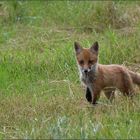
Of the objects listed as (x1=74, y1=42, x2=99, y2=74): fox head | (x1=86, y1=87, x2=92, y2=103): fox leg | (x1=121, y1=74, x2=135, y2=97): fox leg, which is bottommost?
(x1=86, y1=87, x2=92, y2=103): fox leg

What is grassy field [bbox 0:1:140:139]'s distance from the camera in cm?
744

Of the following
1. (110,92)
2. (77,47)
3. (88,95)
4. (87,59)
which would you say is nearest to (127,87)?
(110,92)

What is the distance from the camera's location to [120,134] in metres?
6.92

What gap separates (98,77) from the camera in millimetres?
8773

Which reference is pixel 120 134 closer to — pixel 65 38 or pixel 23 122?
pixel 23 122

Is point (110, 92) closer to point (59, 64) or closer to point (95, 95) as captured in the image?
point (95, 95)

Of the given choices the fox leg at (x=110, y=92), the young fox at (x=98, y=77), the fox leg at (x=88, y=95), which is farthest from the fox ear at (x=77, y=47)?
the fox leg at (x=110, y=92)

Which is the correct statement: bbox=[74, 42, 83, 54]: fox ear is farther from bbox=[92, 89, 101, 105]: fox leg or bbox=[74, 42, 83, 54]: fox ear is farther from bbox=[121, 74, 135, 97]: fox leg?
bbox=[121, 74, 135, 97]: fox leg

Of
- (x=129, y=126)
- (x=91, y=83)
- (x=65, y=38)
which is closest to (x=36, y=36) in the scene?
(x=65, y=38)

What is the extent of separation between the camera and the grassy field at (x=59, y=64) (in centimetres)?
744

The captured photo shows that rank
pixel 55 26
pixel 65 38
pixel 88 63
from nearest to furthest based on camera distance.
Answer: pixel 88 63 → pixel 65 38 → pixel 55 26

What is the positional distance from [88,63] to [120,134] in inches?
77.4

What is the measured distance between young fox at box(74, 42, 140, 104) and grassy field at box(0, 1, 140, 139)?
146 millimetres

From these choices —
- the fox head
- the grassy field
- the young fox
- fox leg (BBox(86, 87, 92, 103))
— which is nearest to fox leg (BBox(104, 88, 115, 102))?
the young fox
